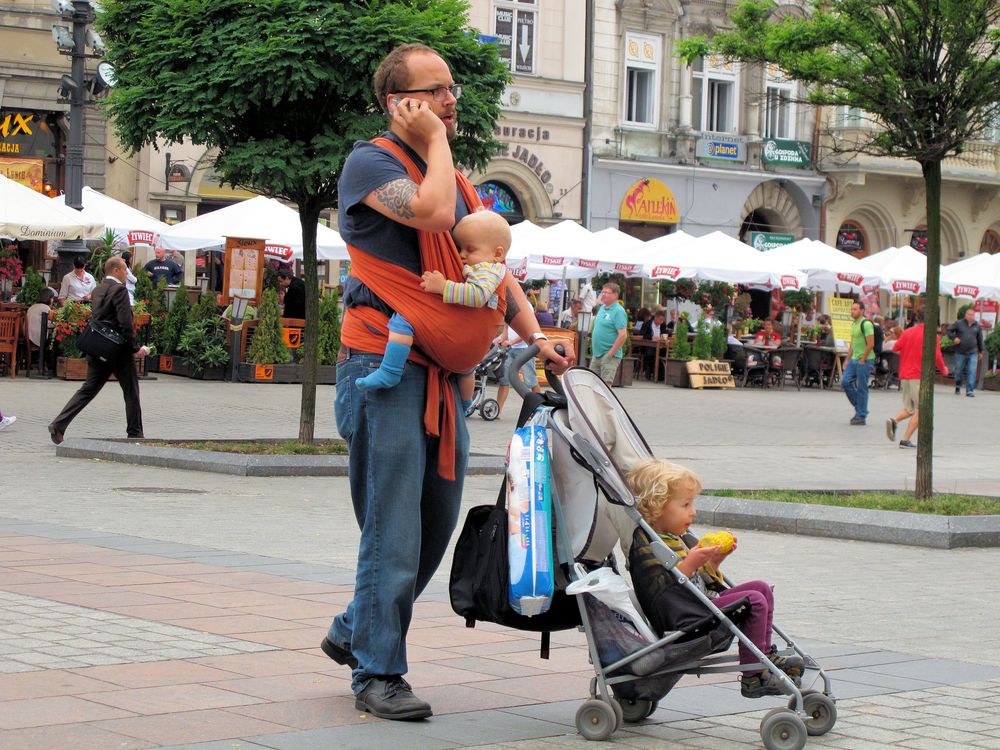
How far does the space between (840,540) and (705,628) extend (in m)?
6.16

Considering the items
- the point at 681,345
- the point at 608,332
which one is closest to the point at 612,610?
the point at 608,332

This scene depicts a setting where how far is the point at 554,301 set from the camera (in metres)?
36.4

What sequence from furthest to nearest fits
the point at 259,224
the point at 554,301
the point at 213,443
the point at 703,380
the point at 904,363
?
the point at 554,301 → the point at 703,380 → the point at 259,224 → the point at 904,363 → the point at 213,443

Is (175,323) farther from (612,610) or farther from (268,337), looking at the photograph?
(612,610)

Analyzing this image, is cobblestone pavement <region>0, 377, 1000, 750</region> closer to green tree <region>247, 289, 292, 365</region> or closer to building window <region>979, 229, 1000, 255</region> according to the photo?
green tree <region>247, 289, 292, 365</region>

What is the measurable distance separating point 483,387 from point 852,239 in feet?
82.3

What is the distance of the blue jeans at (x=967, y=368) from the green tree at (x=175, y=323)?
15.8 meters

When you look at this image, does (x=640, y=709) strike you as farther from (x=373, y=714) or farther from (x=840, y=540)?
(x=840, y=540)

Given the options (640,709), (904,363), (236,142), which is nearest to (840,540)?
(640,709)

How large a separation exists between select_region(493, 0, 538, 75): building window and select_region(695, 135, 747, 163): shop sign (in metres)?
5.14

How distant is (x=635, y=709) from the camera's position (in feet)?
16.3

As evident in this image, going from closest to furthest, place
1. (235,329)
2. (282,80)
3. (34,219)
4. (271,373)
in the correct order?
1. (282,80)
2. (34,219)
3. (235,329)
4. (271,373)

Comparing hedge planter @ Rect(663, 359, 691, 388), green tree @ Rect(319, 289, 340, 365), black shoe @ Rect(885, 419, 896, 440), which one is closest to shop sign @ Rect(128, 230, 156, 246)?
green tree @ Rect(319, 289, 340, 365)

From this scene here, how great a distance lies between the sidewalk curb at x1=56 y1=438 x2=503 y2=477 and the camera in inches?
513
